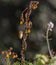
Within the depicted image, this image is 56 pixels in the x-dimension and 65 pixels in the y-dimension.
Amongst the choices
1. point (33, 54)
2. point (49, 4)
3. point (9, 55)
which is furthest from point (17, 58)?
point (49, 4)

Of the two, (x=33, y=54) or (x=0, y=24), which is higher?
(x=0, y=24)

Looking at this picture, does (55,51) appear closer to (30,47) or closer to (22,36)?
(30,47)

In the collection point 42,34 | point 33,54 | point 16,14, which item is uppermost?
point 16,14

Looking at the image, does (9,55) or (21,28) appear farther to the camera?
(21,28)

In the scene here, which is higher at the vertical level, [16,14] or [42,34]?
[16,14]

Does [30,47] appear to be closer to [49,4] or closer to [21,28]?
[21,28]

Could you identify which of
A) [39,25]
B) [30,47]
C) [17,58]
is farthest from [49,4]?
[17,58]
